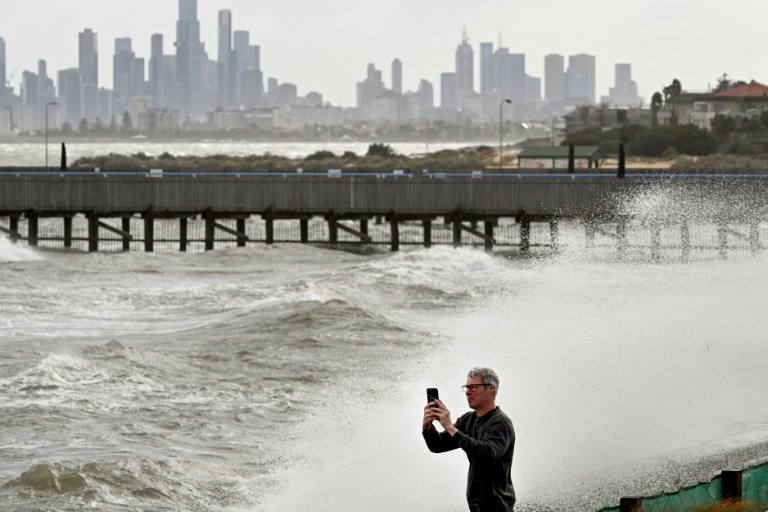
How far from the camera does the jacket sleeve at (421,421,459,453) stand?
10625mm

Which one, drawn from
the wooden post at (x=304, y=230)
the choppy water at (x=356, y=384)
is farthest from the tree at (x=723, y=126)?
the choppy water at (x=356, y=384)

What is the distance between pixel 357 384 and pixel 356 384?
2cm

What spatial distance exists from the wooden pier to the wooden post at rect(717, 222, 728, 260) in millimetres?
142

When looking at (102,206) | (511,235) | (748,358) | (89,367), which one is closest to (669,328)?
(748,358)

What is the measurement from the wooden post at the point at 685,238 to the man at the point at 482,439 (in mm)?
44465

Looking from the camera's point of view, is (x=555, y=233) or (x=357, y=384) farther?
(x=555, y=233)

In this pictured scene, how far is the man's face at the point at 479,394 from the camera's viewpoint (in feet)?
35.3

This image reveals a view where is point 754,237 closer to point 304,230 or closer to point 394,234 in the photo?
point 394,234

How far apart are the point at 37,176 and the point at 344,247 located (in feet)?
48.7

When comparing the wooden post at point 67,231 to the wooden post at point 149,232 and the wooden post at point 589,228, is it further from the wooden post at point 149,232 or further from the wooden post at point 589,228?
the wooden post at point 589,228

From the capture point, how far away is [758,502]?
47.0 ft

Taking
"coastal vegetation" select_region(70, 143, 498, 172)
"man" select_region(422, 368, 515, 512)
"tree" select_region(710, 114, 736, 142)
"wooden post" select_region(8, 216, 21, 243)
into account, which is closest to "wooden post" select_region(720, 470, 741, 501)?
"man" select_region(422, 368, 515, 512)

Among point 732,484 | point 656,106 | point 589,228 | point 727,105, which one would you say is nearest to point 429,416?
point 732,484

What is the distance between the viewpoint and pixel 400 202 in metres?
60.2
